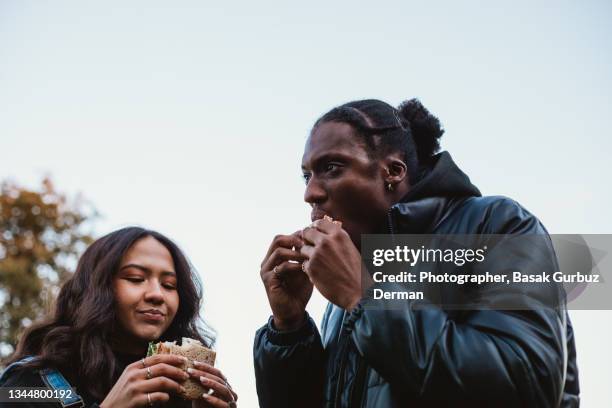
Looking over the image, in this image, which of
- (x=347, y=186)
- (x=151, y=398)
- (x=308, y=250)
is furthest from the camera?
(x=151, y=398)

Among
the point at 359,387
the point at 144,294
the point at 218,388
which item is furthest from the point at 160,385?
the point at 359,387

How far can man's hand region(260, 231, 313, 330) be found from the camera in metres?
3.20

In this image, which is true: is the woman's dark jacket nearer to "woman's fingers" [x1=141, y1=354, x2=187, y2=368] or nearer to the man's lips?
"woman's fingers" [x1=141, y1=354, x2=187, y2=368]

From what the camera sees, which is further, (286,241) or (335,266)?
(286,241)

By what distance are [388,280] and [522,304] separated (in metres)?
0.51

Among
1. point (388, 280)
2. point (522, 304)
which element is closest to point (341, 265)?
point (388, 280)

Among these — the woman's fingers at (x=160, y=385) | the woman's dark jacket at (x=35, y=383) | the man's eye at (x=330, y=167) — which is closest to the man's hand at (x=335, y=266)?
the man's eye at (x=330, y=167)

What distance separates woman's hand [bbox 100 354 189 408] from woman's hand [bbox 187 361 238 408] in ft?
0.27

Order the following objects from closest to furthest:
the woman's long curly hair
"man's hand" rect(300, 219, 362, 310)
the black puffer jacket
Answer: the black puffer jacket
"man's hand" rect(300, 219, 362, 310)
the woman's long curly hair

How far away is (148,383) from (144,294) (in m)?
0.92

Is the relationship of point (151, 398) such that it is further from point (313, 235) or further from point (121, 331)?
point (313, 235)

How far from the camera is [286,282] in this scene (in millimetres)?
3250

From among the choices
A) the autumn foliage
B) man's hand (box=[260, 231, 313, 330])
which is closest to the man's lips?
man's hand (box=[260, 231, 313, 330])

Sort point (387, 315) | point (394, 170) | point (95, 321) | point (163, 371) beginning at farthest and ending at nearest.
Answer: point (95, 321) → point (163, 371) → point (394, 170) → point (387, 315)
